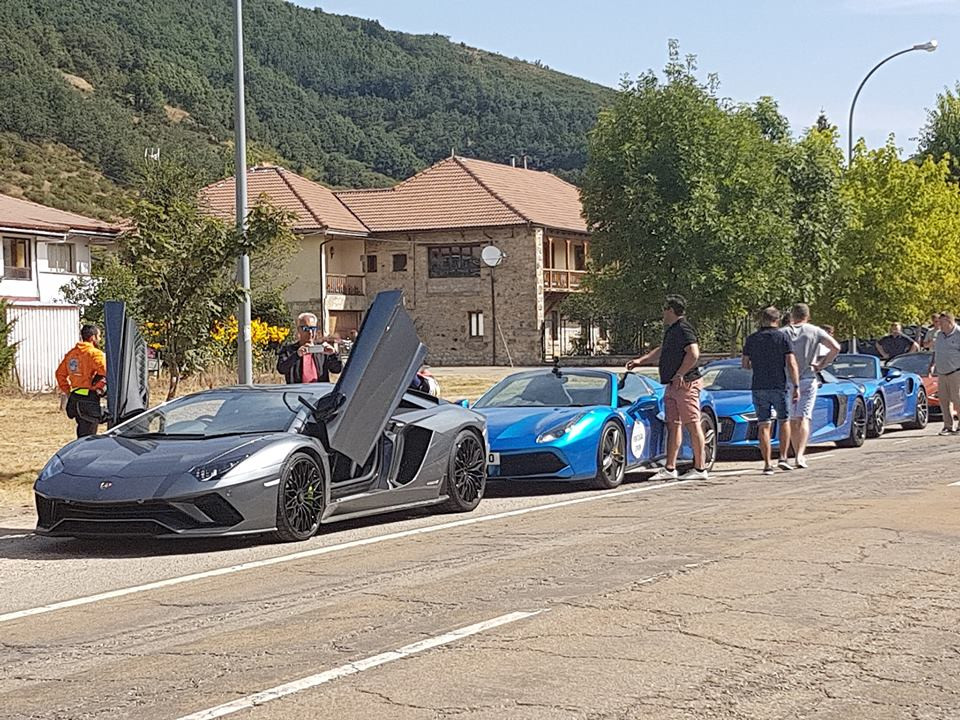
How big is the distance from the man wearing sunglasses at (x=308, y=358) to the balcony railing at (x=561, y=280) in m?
46.2

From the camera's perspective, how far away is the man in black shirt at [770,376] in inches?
637

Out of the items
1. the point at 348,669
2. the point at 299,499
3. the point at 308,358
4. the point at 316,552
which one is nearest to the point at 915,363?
the point at 308,358

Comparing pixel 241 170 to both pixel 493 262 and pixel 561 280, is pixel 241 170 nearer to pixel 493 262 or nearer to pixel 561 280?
pixel 493 262

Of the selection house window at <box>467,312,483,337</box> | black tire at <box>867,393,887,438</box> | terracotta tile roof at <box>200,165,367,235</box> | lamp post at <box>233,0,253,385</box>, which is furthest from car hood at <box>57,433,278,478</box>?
house window at <box>467,312,483,337</box>

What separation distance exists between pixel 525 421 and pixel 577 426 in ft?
1.74

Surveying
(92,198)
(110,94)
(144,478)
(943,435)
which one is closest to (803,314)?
(943,435)

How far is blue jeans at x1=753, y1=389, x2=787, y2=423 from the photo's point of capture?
16.2m

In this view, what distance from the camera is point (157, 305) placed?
17.9 metres

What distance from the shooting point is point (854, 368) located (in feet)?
72.4

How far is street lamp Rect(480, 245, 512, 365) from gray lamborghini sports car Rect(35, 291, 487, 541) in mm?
47134

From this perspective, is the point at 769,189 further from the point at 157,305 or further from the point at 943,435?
the point at 157,305

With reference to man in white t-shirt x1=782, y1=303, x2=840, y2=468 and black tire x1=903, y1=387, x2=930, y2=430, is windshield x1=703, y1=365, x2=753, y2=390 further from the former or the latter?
black tire x1=903, y1=387, x2=930, y2=430

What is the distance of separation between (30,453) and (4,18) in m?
115

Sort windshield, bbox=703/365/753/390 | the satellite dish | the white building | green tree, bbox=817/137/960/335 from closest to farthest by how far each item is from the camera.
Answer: windshield, bbox=703/365/753/390 < the white building < green tree, bbox=817/137/960/335 < the satellite dish
